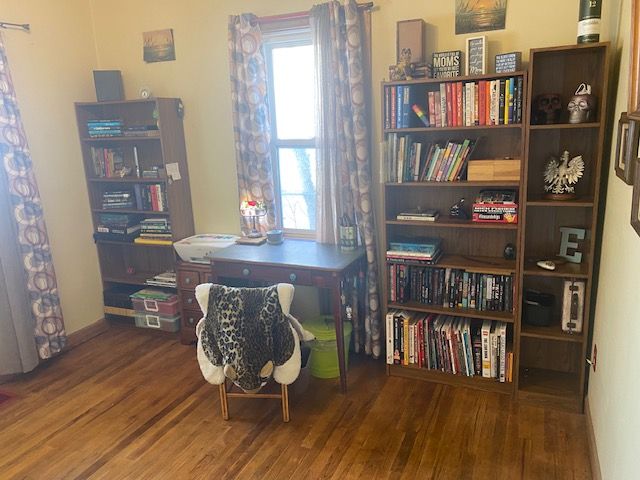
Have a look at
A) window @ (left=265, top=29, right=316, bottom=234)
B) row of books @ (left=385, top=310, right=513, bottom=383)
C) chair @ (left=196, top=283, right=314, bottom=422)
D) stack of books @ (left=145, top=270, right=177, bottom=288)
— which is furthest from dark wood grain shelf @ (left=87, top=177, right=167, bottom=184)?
row of books @ (left=385, top=310, right=513, bottom=383)

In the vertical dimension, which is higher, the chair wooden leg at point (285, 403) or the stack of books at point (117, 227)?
the stack of books at point (117, 227)

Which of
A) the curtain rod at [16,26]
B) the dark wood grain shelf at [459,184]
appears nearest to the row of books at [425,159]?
the dark wood grain shelf at [459,184]

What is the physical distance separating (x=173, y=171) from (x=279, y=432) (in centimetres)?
189

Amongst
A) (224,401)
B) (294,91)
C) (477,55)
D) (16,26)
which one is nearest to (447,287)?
(477,55)

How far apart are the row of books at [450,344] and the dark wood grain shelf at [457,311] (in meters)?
0.06

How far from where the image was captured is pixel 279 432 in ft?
8.05

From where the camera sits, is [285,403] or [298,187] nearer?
[285,403]

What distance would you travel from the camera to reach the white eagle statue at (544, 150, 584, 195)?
95.0 inches

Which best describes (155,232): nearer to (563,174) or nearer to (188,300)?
(188,300)

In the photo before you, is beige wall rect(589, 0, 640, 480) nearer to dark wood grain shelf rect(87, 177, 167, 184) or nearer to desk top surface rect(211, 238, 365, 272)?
desk top surface rect(211, 238, 365, 272)

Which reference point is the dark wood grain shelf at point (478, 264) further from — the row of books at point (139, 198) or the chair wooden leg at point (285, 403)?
the row of books at point (139, 198)

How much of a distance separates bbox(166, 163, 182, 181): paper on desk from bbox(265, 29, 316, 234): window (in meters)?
0.69

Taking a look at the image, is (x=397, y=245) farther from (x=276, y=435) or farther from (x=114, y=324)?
(x=114, y=324)

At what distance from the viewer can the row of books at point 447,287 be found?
8.71ft
